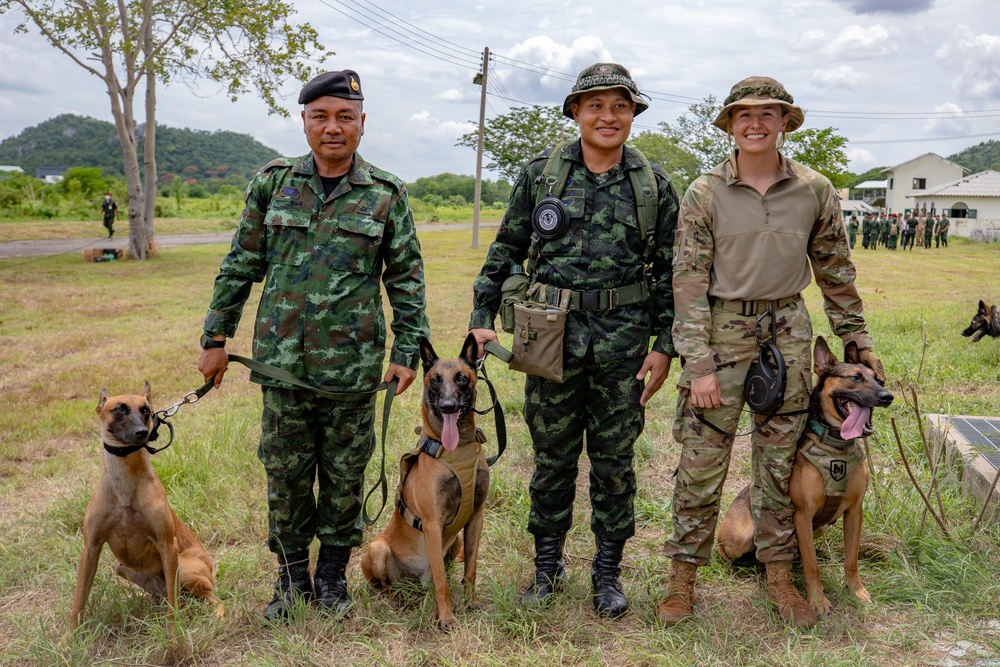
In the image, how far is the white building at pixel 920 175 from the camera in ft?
211

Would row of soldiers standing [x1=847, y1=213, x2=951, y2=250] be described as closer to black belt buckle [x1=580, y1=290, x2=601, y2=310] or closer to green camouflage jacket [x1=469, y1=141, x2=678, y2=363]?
green camouflage jacket [x1=469, y1=141, x2=678, y2=363]

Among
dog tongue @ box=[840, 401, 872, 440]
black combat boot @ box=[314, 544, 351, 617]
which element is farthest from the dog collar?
black combat boot @ box=[314, 544, 351, 617]

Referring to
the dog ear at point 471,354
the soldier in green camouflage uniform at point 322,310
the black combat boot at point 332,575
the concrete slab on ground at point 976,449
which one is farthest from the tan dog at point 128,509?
the concrete slab on ground at point 976,449

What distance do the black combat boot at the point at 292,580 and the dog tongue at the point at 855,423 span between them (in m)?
2.52

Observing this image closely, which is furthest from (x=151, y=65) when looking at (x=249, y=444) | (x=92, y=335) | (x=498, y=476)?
(x=498, y=476)

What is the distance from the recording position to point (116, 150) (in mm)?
58438

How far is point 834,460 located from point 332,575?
7.80 feet

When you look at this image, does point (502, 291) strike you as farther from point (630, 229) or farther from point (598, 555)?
point (598, 555)

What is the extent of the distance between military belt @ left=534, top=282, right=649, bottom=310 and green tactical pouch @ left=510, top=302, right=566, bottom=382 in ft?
0.16

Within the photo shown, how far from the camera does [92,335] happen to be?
34.4 feet

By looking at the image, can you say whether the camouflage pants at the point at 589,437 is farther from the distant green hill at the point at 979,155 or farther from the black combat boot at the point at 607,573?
the distant green hill at the point at 979,155

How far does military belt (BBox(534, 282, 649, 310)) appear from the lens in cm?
343

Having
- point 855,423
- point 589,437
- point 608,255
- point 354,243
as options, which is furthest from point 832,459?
point 354,243

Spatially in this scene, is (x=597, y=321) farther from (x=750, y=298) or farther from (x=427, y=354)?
(x=427, y=354)
